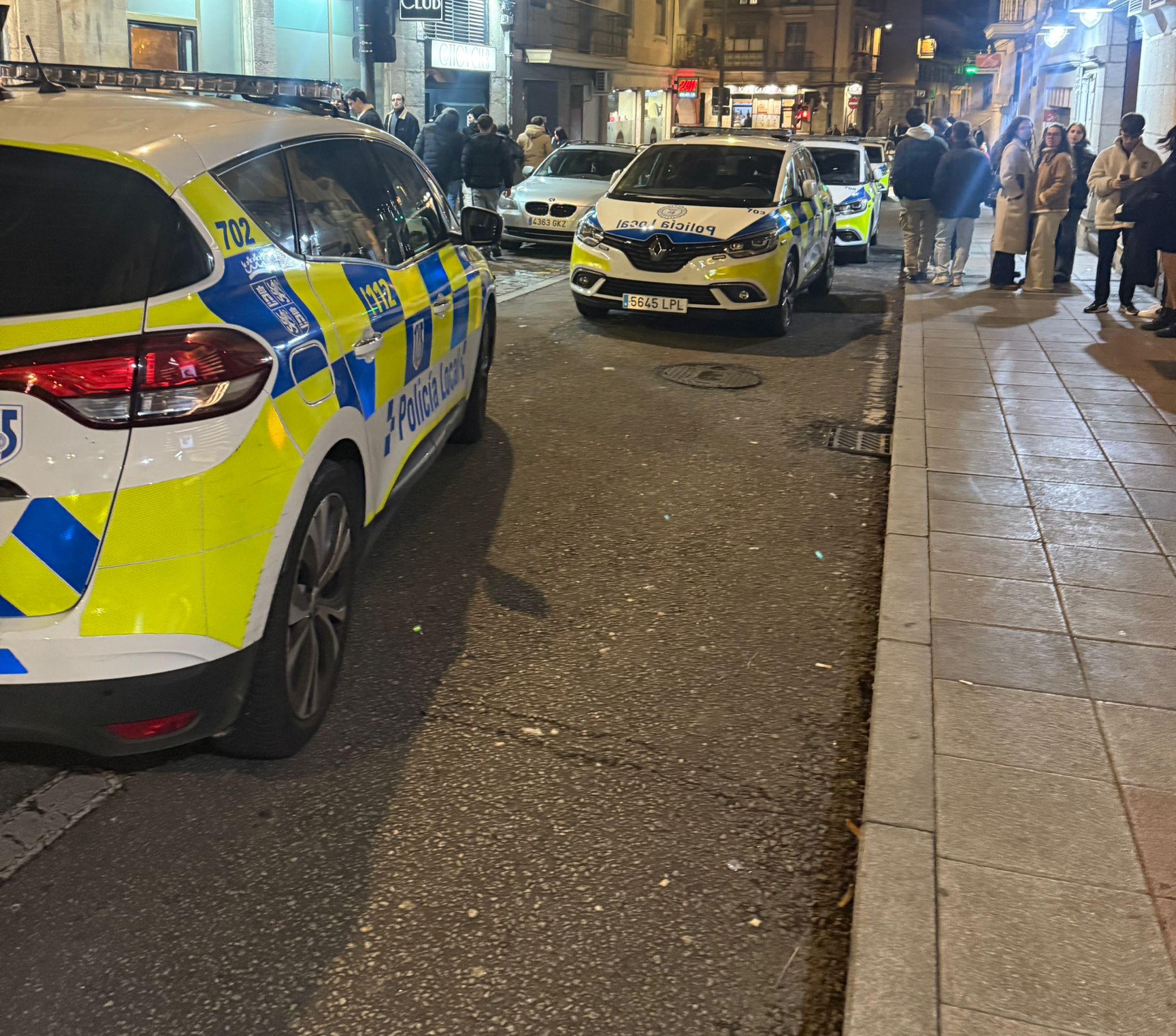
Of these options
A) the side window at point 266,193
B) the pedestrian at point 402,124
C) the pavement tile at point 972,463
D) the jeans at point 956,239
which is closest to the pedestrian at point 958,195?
the jeans at point 956,239

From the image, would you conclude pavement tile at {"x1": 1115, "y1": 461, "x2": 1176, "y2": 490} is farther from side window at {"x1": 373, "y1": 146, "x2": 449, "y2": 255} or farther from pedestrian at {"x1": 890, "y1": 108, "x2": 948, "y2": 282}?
pedestrian at {"x1": 890, "y1": 108, "x2": 948, "y2": 282}

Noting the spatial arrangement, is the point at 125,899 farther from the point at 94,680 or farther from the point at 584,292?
the point at 584,292

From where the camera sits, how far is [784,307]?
1103 cm

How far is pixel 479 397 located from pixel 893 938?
456 centimetres

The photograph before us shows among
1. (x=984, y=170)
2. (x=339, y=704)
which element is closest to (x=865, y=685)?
(x=339, y=704)

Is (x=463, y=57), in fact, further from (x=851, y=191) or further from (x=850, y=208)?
(x=850, y=208)

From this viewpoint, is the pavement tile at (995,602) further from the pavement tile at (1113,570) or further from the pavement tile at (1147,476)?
the pavement tile at (1147,476)

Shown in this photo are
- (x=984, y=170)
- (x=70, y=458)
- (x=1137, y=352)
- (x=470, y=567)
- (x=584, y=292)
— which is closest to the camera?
(x=70, y=458)

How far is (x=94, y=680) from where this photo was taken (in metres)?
2.73

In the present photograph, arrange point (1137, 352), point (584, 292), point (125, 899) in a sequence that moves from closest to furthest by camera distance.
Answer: point (125, 899)
point (1137, 352)
point (584, 292)

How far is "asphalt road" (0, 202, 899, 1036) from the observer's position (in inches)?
102

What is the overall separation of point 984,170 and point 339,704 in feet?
38.9

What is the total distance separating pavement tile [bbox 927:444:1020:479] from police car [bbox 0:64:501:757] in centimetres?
382

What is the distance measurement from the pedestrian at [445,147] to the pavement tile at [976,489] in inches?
490
